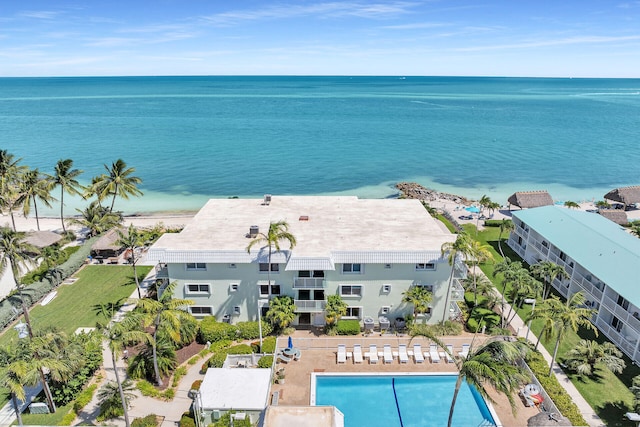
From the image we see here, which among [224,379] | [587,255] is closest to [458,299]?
[587,255]

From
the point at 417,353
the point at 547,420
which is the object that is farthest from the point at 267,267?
the point at 547,420

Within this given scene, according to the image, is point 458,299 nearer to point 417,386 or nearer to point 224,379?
point 417,386

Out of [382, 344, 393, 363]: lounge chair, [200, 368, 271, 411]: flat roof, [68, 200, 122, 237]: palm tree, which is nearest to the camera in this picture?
[200, 368, 271, 411]: flat roof

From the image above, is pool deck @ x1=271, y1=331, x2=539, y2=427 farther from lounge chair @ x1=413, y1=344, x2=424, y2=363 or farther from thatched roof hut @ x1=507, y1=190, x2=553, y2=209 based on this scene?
thatched roof hut @ x1=507, y1=190, x2=553, y2=209

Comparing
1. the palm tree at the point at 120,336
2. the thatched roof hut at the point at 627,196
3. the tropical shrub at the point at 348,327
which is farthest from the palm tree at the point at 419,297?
the thatched roof hut at the point at 627,196

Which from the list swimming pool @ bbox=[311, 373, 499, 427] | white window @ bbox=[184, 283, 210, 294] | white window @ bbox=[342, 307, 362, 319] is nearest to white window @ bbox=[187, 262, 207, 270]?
white window @ bbox=[184, 283, 210, 294]

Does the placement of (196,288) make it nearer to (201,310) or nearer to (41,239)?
(201,310)
